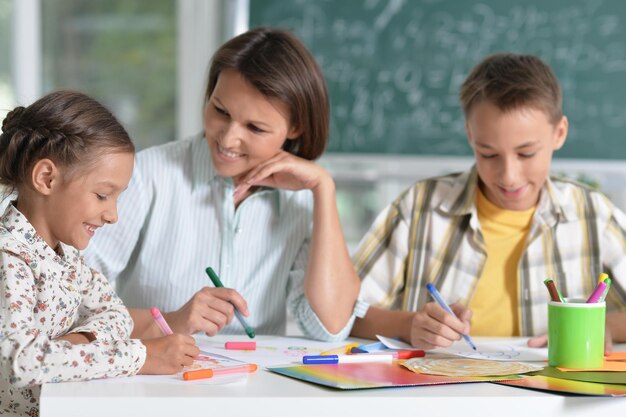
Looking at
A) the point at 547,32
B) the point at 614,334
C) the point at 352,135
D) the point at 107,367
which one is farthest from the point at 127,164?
the point at 547,32

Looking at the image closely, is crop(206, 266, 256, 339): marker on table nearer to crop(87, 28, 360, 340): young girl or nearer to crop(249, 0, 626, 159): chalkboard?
crop(87, 28, 360, 340): young girl

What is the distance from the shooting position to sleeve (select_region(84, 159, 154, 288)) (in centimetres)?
175

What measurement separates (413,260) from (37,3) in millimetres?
2651

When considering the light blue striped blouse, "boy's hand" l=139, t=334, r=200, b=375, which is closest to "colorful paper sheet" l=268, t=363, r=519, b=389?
"boy's hand" l=139, t=334, r=200, b=375

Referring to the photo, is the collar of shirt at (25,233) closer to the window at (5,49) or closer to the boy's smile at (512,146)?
the boy's smile at (512,146)

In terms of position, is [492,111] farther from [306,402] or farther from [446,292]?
[306,402]


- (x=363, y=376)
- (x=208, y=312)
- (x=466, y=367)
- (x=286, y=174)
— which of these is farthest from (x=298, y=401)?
(x=286, y=174)

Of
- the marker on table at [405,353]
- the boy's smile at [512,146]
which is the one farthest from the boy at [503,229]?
the marker on table at [405,353]

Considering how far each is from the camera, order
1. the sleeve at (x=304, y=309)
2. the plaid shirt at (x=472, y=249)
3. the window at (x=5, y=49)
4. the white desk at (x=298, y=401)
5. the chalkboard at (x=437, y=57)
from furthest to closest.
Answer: the window at (x=5, y=49)
the chalkboard at (x=437, y=57)
the plaid shirt at (x=472, y=249)
the sleeve at (x=304, y=309)
the white desk at (x=298, y=401)

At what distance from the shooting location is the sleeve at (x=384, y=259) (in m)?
1.93

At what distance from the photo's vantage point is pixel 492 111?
1.83m

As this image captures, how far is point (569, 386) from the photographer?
120cm

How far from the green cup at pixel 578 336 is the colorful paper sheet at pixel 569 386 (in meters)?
0.10

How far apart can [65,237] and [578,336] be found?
2.68 ft
